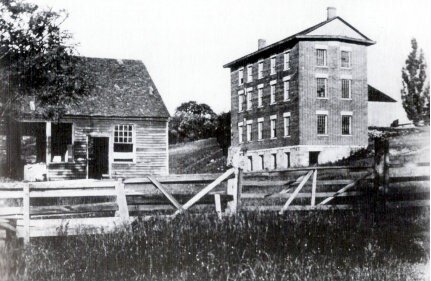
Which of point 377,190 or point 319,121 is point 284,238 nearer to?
point 377,190

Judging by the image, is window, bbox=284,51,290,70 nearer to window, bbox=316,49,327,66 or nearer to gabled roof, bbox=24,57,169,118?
window, bbox=316,49,327,66

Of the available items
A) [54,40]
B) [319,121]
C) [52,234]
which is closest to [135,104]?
[54,40]

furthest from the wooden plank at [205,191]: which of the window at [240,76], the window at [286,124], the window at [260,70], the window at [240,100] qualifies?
the window at [240,76]

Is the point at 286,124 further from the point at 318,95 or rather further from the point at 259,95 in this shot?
the point at 259,95

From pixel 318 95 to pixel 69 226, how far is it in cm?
3136

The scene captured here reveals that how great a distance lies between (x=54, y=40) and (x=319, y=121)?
1014 inches

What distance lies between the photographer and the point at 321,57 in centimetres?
3894

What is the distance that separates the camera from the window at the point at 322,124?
3847cm

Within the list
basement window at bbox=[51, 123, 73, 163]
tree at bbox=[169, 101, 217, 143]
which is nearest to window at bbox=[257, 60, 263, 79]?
basement window at bbox=[51, 123, 73, 163]

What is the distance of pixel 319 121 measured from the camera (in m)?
38.6

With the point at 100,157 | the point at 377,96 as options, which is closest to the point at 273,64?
the point at 377,96

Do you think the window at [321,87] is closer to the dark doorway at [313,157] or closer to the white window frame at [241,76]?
the dark doorway at [313,157]

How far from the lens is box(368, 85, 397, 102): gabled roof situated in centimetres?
4397

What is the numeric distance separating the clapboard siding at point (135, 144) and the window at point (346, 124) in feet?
52.4
